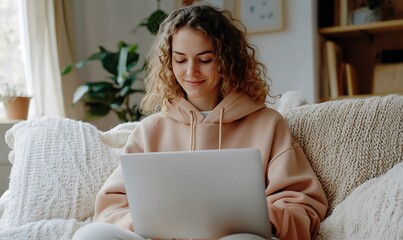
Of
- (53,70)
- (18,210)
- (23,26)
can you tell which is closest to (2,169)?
(53,70)

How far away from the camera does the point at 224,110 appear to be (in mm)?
1253

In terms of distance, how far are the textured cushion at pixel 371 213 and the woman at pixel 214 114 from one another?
2.3 inches

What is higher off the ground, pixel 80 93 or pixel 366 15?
pixel 366 15

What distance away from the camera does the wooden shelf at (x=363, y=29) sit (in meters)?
2.31

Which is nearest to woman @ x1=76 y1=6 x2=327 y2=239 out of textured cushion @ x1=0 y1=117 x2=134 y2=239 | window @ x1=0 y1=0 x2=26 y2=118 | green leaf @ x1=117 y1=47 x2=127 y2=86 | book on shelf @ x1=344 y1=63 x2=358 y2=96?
textured cushion @ x1=0 y1=117 x2=134 y2=239

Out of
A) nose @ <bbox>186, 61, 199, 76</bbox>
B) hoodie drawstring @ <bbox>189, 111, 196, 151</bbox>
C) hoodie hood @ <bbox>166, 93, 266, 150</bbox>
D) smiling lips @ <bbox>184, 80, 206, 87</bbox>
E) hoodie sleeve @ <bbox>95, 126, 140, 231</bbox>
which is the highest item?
nose @ <bbox>186, 61, 199, 76</bbox>

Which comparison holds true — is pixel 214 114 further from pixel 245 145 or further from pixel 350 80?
pixel 350 80

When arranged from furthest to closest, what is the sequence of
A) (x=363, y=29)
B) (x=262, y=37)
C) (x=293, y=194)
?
(x=262, y=37)
(x=363, y=29)
(x=293, y=194)

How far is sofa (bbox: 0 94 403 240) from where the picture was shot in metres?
1.08

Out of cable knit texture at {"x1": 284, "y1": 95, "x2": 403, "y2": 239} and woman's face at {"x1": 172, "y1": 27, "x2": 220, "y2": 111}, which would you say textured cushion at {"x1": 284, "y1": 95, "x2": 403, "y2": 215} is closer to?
cable knit texture at {"x1": 284, "y1": 95, "x2": 403, "y2": 239}

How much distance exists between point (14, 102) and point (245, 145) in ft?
4.62

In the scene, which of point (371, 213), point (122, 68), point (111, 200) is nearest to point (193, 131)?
point (111, 200)

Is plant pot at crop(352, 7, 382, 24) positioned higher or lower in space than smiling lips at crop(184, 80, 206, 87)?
higher

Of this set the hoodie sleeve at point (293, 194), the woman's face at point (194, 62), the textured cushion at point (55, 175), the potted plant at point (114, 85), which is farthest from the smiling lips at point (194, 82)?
the potted plant at point (114, 85)
